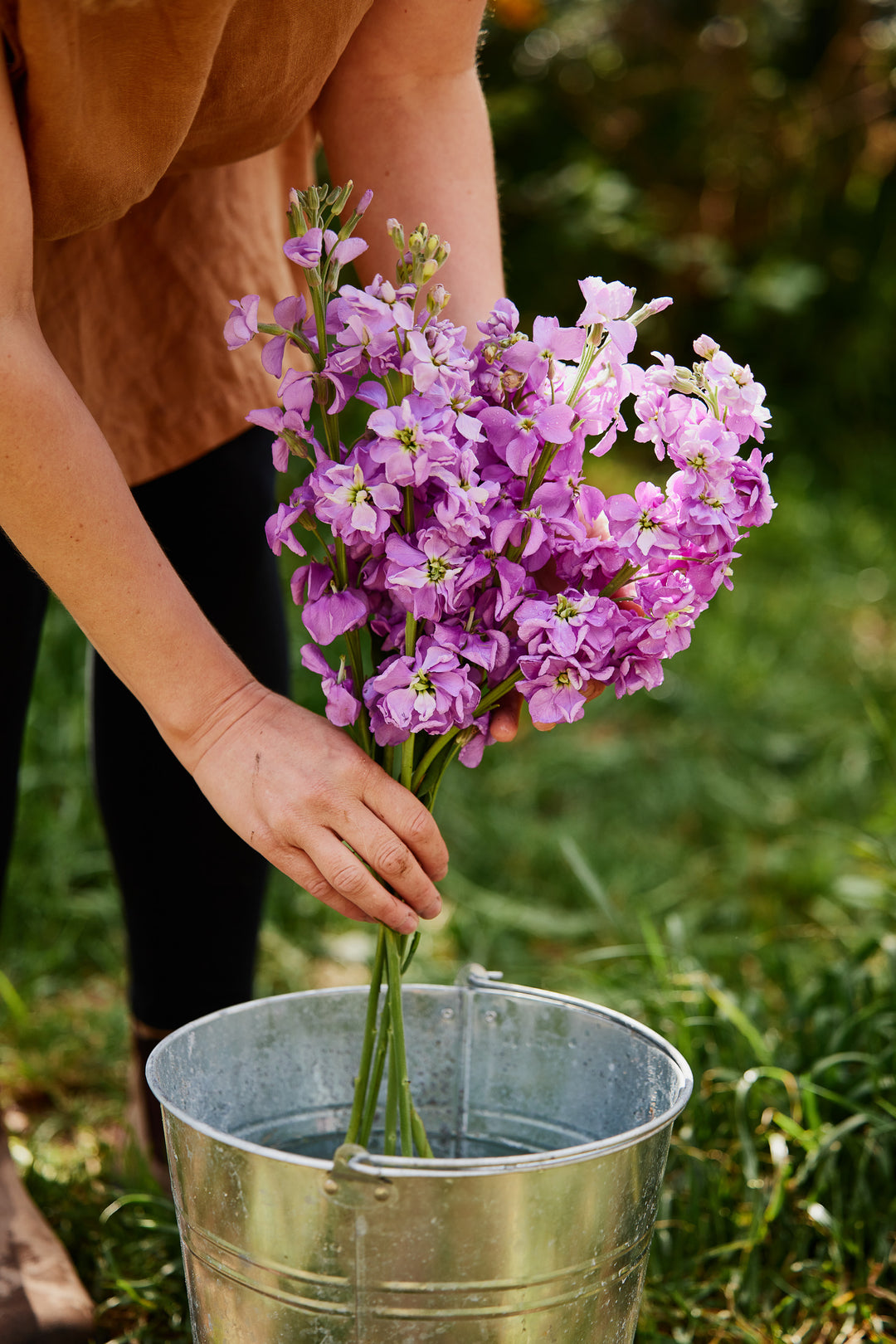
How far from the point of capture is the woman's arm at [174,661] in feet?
2.71

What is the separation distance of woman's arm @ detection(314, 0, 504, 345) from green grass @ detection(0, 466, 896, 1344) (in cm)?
72

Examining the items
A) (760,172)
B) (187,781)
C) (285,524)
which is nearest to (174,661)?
(285,524)

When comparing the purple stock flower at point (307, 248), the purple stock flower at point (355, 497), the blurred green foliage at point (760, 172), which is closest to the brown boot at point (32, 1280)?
the purple stock flower at point (355, 497)

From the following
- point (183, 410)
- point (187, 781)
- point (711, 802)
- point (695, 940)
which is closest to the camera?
point (183, 410)

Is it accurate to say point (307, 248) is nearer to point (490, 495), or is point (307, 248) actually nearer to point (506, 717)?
point (490, 495)

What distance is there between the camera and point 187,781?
1.37m

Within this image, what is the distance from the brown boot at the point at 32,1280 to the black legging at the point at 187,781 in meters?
0.24

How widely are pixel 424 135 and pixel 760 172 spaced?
4.25 metres

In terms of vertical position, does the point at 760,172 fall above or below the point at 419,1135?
above

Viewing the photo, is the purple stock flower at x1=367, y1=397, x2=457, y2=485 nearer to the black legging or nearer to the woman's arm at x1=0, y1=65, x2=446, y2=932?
the woman's arm at x1=0, y1=65, x2=446, y2=932

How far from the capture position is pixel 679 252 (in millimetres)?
4039

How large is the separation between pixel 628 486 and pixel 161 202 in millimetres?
3011

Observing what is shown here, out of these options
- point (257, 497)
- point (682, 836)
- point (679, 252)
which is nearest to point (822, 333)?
point (679, 252)

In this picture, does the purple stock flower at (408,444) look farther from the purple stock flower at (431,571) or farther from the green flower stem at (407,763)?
the green flower stem at (407,763)
